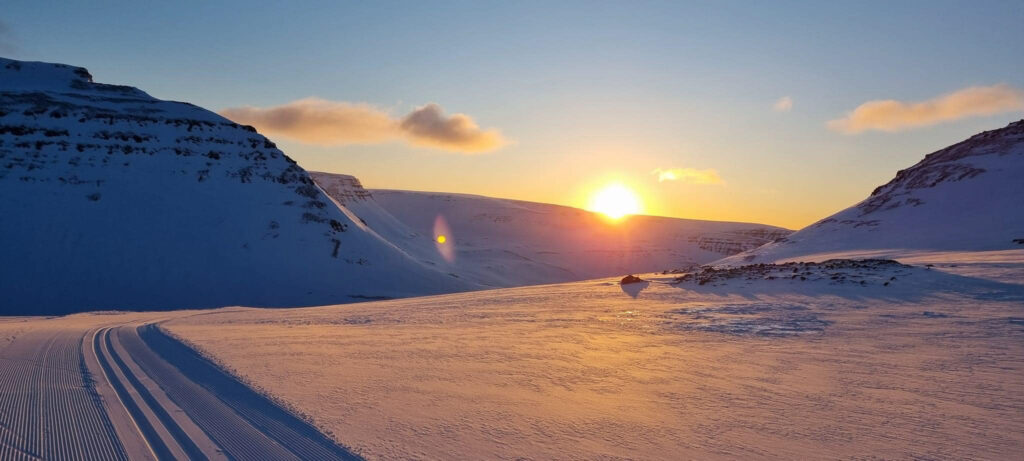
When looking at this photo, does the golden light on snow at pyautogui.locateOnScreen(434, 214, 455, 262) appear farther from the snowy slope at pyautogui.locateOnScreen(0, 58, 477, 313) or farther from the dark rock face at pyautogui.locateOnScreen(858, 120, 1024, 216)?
the dark rock face at pyautogui.locateOnScreen(858, 120, 1024, 216)

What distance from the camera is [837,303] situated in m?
14.0

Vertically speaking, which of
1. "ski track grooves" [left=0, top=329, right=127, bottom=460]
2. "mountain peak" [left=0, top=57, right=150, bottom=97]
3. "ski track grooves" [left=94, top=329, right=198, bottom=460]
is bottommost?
"ski track grooves" [left=0, top=329, right=127, bottom=460]

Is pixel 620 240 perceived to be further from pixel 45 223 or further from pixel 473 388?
pixel 473 388

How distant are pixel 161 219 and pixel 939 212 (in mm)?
55389

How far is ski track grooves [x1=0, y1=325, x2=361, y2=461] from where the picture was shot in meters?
5.24

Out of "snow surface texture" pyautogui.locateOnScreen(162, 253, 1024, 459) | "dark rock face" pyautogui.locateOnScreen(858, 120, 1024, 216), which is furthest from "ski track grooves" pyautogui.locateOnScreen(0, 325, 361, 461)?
"dark rock face" pyautogui.locateOnScreen(858, 120, 1024, 216)

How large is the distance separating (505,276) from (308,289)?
26.5m

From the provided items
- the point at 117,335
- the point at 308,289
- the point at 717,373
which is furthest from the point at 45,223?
the point at 717,373

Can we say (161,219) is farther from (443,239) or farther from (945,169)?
(945,169)

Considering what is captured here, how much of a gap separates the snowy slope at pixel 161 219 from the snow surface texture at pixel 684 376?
3043cm

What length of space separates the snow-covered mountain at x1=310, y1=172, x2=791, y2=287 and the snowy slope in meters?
14.9

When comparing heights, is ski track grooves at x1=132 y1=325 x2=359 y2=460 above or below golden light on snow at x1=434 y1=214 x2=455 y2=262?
below

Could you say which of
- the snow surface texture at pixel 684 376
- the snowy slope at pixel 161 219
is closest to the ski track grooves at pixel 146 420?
the snow surface texture at pixel 684 376

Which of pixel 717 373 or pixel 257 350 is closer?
pixel 717 373
